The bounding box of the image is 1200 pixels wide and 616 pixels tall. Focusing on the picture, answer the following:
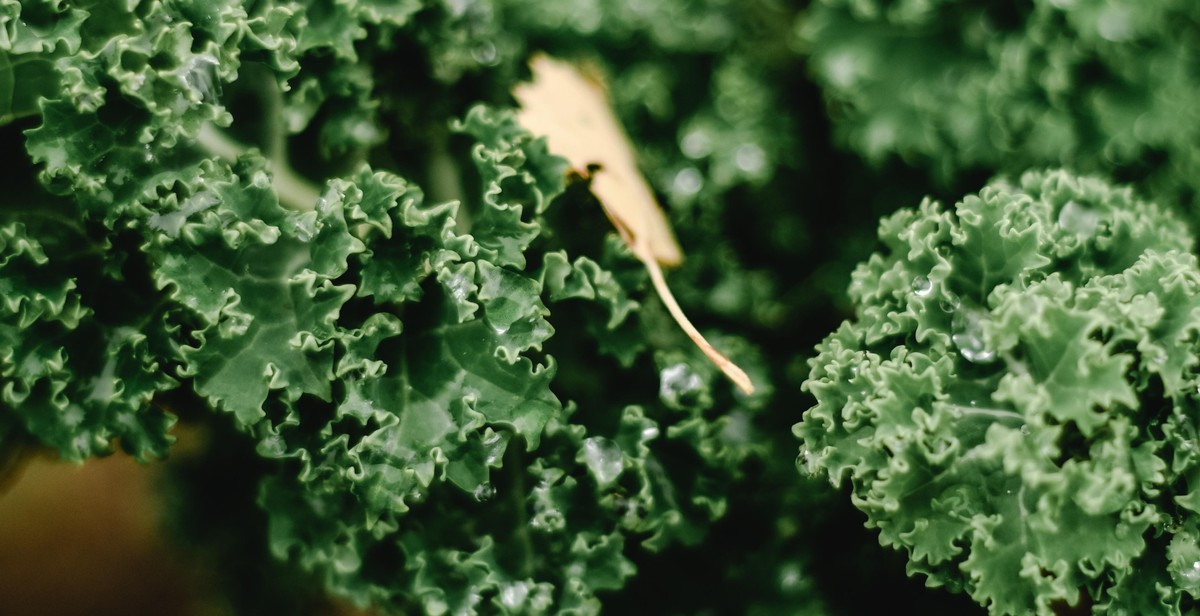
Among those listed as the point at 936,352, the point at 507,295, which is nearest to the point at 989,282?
the point at 936,352

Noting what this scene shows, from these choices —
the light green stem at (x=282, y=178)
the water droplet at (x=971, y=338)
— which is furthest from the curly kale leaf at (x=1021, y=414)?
the light green stem at (x=282, y=178)

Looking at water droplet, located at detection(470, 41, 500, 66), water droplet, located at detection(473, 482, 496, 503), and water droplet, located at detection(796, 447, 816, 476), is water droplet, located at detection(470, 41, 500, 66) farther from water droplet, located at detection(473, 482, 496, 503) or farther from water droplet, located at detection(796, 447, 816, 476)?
water droplet, located at detection(796, 447, 816, 476)

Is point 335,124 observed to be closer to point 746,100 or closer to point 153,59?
point 153,59

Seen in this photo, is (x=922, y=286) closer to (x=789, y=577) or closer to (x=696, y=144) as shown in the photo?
(x=789, y=577)

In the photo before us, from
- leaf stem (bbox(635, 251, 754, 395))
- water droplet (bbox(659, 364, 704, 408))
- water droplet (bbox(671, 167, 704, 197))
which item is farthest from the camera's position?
water droplet (bbox(671, 167, 704, 197))

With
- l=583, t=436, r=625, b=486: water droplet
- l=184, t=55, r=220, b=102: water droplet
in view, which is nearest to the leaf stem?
l=583, t=436, r=625, b=486: water droplet

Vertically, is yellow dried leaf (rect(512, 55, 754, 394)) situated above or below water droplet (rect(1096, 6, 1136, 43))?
below

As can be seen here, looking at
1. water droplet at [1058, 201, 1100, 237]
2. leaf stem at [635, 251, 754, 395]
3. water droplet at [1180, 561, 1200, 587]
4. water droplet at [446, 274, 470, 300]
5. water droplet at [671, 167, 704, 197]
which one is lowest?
water droplet at [671, 167, 704, 197]
